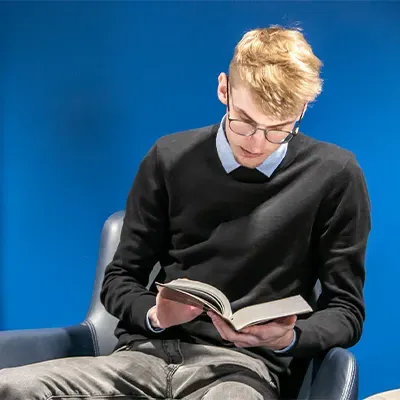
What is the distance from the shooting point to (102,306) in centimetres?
168

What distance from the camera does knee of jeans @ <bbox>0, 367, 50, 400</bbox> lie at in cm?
116

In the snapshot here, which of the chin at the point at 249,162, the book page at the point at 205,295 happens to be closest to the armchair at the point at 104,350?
the book page at the point at 205,295

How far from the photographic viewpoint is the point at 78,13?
1.94m

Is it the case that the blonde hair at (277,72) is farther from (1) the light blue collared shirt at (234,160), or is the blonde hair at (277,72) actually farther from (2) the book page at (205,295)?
(2) the book page at (205,295)

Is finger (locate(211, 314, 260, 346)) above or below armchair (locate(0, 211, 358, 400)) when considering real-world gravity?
above

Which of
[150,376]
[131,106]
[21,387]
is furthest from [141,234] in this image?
[131,106]

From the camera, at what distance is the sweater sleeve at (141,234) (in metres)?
1.50

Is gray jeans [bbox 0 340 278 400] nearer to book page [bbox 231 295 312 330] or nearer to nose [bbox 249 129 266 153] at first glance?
book page [bbox 231 295 312 330]

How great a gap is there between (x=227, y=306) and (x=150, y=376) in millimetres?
281

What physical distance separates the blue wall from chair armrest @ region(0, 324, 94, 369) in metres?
0.53

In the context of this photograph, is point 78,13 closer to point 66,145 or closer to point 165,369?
point 66,145

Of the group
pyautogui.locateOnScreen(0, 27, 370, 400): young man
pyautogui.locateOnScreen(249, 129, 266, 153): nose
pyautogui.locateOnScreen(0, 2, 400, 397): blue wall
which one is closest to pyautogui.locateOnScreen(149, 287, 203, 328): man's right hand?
pyautogui.locateOnScreen(0, 27, 370, 400): young man

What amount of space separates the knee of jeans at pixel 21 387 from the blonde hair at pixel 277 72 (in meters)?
0.69

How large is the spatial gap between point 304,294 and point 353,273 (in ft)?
0.43
